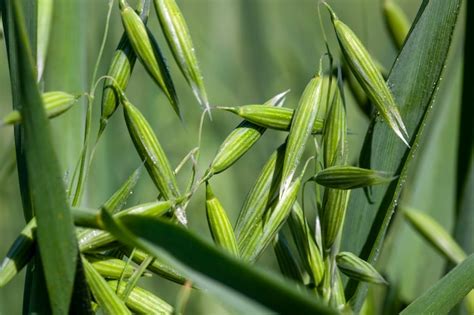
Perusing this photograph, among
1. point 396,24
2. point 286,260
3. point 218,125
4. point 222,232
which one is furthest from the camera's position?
point 218,125

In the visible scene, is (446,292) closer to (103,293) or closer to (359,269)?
(359,269)

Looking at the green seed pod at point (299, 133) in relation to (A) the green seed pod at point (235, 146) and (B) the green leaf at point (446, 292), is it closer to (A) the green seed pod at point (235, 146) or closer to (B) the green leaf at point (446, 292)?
(A) the green seed pod at point (235, 146)

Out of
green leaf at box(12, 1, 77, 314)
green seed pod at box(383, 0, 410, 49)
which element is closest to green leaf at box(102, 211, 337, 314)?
green leaf at box(12, 1, 77, 314)

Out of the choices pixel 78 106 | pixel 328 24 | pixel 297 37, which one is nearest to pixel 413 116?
pixel 78 106

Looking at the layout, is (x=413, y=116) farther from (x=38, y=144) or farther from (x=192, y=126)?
(x=192, y=126)

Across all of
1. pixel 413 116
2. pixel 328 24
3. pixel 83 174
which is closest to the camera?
pixel 83 174

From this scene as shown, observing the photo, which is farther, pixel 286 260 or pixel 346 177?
pixel 286 260

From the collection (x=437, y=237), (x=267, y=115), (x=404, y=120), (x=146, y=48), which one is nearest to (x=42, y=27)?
(x=146, y=48)
